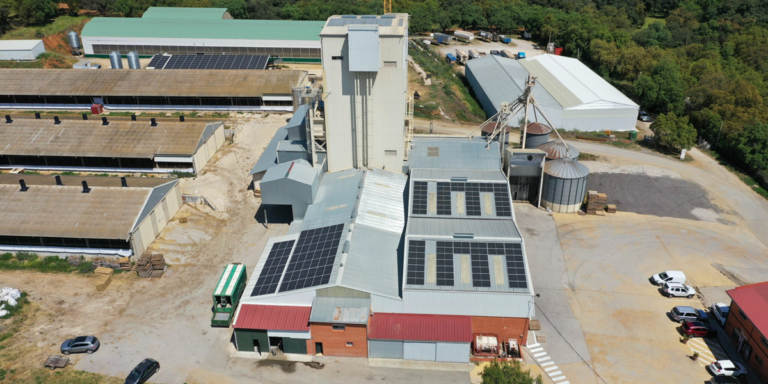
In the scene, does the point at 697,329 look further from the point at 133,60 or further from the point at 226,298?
the point at 133,60

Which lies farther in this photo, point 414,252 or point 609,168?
point 609,168

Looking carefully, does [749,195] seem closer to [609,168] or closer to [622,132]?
[609,168]

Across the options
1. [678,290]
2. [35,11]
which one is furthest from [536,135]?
[35,11]

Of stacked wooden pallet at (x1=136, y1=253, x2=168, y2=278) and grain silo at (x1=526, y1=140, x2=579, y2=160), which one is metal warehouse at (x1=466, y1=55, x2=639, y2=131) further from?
stacked wooden pallet at (x1=136, y1=253, x2=168, y2=278)

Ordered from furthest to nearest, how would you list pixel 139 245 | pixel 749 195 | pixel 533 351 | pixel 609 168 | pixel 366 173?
pixel 609 168 < pixel 749 195 < pixel 366 173 < pixel 139 245 < pixel 533 351

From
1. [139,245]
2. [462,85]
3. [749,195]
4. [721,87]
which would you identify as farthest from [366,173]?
[721,87]

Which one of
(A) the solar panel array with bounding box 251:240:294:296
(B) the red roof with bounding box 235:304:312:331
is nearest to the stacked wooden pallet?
(A) the solar panel array with bounding box 251:240:294:296

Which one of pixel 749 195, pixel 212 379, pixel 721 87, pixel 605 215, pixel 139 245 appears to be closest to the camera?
pixel 212 379
